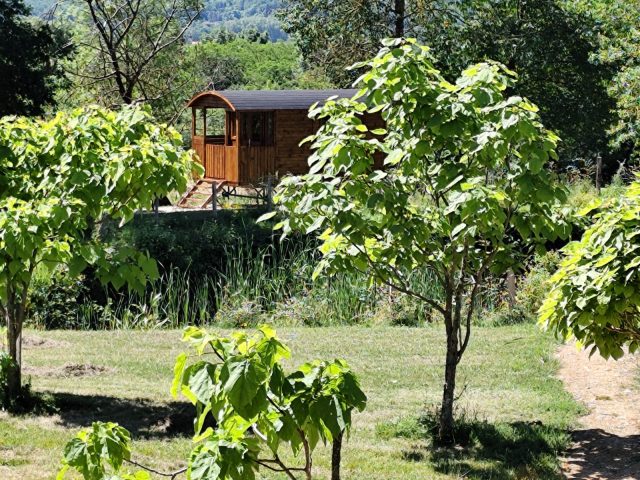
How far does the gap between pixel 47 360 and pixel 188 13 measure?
21802 mm

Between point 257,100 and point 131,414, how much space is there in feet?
67.9

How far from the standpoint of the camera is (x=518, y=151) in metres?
7.51

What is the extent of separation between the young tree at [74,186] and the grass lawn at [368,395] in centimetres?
123

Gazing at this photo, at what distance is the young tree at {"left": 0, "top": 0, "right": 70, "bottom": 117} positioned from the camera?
24812mm

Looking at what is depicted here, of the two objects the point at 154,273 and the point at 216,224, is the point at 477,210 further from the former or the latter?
the point at 216,224

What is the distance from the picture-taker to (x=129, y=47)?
30.0m

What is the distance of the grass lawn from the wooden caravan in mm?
14714

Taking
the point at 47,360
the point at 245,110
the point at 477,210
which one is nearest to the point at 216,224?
the point at 245,110

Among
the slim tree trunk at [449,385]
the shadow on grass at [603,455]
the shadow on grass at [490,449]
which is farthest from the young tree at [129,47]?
the shadow on grass at [603,455]

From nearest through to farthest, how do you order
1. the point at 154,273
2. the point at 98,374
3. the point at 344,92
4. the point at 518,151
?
the point at 518,151 < the point at 154,273 < the point at 98,374 < the point at 344,92

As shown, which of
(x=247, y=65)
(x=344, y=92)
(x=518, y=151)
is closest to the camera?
(x=518, y=151)

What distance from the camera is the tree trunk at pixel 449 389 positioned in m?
8.21

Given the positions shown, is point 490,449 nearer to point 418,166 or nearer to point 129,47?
point 418,166

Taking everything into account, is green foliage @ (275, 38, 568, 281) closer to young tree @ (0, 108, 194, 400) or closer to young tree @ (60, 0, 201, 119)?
young tree @ (0, 108, 194, 400)
